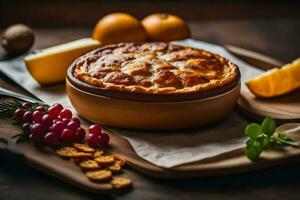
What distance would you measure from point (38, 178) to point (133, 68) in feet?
1.43

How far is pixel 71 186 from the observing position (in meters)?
1.33

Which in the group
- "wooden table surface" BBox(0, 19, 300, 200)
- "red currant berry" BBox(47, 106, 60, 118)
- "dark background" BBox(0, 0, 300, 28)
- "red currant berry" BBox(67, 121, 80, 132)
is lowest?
"dark background" BBox(0, 0, 300, 28)

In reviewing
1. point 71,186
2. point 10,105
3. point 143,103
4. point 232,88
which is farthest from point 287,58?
point 71,186

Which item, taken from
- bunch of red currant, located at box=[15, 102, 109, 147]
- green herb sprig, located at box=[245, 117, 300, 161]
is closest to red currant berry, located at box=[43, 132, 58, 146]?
bunch of red currant, located at box=[15, 102, 109, 147]

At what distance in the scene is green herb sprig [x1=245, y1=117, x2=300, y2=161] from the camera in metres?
1.41

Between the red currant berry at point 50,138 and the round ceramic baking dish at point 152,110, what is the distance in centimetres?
16

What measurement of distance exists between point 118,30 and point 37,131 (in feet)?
2.52

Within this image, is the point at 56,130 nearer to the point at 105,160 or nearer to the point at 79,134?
the point at 79,134

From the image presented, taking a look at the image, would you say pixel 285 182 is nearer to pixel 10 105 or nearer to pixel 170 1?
pixel 10 105

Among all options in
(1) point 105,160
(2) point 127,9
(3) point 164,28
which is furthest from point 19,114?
(2) point 127,9

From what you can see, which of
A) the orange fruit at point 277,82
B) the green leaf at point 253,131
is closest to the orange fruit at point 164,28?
the orange fruit at point 277,82

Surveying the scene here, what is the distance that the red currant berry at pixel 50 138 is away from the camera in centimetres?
145

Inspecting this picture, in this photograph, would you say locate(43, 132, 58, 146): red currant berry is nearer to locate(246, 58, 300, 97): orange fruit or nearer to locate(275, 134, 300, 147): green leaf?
locate(275, 134, 300, 147): green leaf

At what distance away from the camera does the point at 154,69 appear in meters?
1.68
